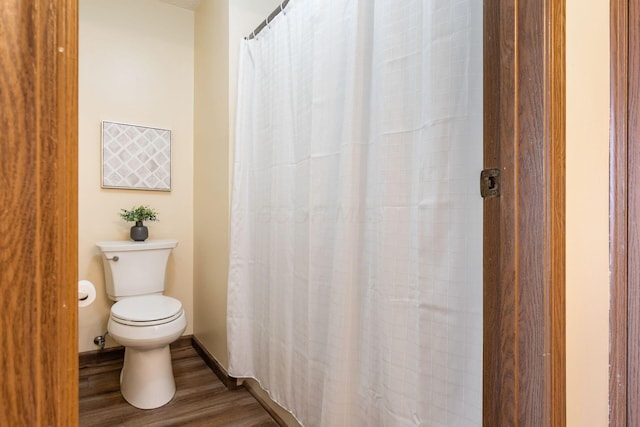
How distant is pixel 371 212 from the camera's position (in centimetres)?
112

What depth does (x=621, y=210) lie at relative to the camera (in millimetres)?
718

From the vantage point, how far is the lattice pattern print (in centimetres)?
235

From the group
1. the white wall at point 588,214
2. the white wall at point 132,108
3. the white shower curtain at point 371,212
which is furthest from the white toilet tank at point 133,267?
the white wall at point 588,214

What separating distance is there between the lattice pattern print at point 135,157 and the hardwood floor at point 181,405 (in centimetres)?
120

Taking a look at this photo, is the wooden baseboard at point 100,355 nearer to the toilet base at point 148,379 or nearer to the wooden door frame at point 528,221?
the toilet base at point 148,379

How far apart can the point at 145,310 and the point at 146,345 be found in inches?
7.8

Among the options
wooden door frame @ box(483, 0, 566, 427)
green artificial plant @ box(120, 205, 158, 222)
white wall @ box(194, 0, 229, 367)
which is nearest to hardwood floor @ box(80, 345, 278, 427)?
white wall @ box(194, 0, 229, 367)

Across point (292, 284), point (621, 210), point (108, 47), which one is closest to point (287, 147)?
point (292, 284)

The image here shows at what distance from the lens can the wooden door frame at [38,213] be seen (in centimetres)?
33

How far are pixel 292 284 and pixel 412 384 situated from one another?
27.4 inches

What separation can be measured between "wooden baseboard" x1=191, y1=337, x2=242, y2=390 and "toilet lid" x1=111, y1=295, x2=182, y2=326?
0.46 meters

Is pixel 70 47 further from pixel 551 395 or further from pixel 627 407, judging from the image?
pixel 627 407

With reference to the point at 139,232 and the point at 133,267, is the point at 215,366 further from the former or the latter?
the point at 139,232

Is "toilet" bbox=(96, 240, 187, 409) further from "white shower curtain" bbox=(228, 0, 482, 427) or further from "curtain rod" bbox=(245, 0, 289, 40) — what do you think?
"curtain rod" bbox=(245, 0, 289, 40)
